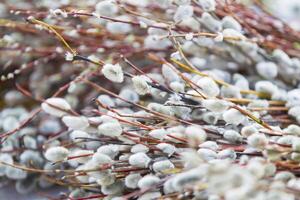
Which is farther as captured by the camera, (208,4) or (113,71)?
(208,4)

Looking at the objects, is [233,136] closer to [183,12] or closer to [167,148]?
[167,148]

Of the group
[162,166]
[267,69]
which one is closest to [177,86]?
[162,166]

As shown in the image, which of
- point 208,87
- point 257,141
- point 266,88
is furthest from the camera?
point 266,88

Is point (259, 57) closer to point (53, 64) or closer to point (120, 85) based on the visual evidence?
point (120, 85)

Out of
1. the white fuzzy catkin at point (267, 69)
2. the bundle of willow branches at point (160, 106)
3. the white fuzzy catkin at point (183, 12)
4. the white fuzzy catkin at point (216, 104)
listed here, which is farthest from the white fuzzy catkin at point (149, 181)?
the white fuzzy catkin at point (267, 69)

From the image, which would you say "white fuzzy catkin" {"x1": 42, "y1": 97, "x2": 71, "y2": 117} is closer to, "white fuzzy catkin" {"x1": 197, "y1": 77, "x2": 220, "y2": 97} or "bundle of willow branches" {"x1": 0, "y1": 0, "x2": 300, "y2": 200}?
"bundle of willow branches" {"x1": 0, "y1": 0, "x2": 300, "y2": 200}

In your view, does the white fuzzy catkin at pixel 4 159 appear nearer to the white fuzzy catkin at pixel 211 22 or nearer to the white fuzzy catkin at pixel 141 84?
the white fuzzy catkin at pixel 141 84

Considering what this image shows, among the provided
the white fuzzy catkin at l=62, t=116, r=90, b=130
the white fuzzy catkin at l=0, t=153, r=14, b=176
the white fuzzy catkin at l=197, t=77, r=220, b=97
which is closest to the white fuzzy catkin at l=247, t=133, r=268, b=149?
the white fuzzy catkin at l=197, t=77, r=220, b=97
